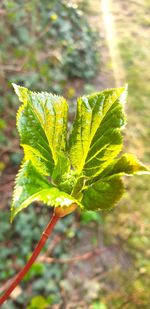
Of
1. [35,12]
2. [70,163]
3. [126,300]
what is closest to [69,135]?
[70,163]

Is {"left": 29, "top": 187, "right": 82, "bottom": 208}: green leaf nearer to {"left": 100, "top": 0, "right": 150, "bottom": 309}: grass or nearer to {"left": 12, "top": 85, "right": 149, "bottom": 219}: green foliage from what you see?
{"left": 12, "top": 85, "right": 149, "bottom": 219}: green foliage

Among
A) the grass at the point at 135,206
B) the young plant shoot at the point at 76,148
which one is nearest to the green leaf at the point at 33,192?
the young plant shoot at the point at 76,148

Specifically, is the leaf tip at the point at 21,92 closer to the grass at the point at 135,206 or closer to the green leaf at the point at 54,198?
the green leaf at the point at 54,198

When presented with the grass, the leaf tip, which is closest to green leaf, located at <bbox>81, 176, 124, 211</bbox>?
the leaf tip

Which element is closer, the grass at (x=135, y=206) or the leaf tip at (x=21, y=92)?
the leaf tip at (x=21, y=92)

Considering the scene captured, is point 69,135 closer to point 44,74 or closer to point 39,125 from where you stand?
point 39,125

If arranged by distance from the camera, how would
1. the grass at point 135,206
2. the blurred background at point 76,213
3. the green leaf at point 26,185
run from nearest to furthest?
the green leaf at point 26,185 → the blurred background at point 76,213 → the grass at point 135,206

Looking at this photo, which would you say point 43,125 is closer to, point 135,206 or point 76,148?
point 76,148

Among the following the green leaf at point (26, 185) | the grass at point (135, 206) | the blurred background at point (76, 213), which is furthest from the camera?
the grass at point (135, 206)
